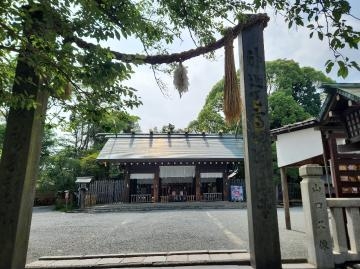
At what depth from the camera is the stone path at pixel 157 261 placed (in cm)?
390

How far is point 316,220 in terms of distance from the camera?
3.97 m

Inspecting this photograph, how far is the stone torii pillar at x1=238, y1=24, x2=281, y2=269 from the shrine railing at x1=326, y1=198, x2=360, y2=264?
3.94 ft

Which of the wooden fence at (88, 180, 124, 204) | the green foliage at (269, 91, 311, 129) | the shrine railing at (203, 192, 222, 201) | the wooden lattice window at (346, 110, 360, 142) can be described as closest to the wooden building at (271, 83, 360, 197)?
the wooden lattice window at (346, 110, 360, 142)

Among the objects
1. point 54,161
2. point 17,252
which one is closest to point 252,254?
point 17,252

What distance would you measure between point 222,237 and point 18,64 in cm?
562

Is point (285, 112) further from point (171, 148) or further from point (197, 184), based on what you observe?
point (171, 148)

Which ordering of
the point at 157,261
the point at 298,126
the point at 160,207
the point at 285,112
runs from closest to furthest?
the point at 157,261 < the point at 298,126 < the point at 160,207 < the point at 285,112

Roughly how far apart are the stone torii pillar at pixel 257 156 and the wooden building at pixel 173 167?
57.5 feet

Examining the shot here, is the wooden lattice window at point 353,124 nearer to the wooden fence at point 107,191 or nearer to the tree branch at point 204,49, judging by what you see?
the tree branch at point 204,49

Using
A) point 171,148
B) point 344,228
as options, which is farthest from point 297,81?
point 344,228

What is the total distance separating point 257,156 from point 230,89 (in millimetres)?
976

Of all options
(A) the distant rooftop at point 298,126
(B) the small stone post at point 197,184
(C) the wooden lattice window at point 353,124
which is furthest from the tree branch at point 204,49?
(B) the small stone post at point 197,184

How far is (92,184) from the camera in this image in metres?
21.8

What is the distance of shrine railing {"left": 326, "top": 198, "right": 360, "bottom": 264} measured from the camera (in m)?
4.00
